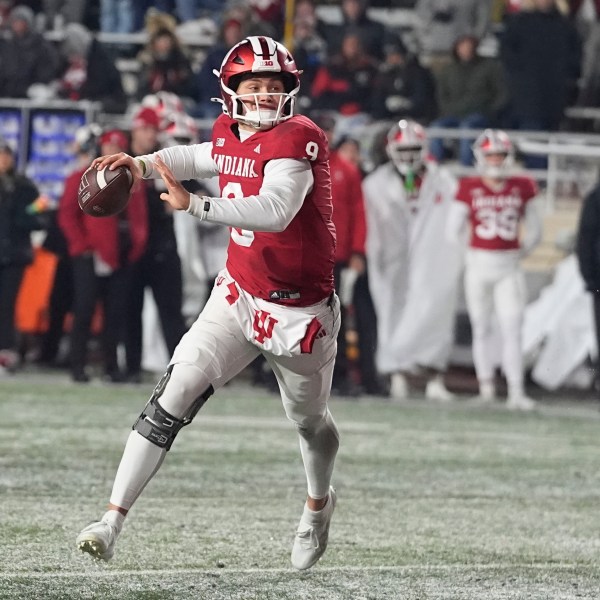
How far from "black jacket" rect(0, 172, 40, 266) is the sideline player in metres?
7.18

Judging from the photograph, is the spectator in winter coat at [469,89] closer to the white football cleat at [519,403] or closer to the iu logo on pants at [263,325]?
the white football cleat at [519,403]

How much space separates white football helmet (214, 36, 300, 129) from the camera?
5.46 metres

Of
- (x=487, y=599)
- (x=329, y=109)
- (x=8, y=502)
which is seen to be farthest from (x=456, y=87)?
(x=487, y=599)

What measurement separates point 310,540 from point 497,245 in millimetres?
6960

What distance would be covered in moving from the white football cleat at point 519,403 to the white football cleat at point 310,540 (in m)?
6.56

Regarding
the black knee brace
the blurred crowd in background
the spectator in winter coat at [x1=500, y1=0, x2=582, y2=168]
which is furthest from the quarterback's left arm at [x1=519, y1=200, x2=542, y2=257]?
the black knee brace

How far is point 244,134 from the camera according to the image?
553 centimetres

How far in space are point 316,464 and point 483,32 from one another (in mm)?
11364

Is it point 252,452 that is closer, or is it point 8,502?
point 8,502

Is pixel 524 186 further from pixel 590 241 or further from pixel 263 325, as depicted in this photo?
pixel 263 325

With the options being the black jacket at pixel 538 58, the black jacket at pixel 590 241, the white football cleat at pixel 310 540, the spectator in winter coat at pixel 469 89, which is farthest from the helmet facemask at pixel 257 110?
the black jacket at pixel 538 58

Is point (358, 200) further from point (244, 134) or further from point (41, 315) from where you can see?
point (244, 134)

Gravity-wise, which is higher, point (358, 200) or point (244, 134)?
point (244, 134)

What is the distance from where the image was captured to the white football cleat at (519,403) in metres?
12.2
